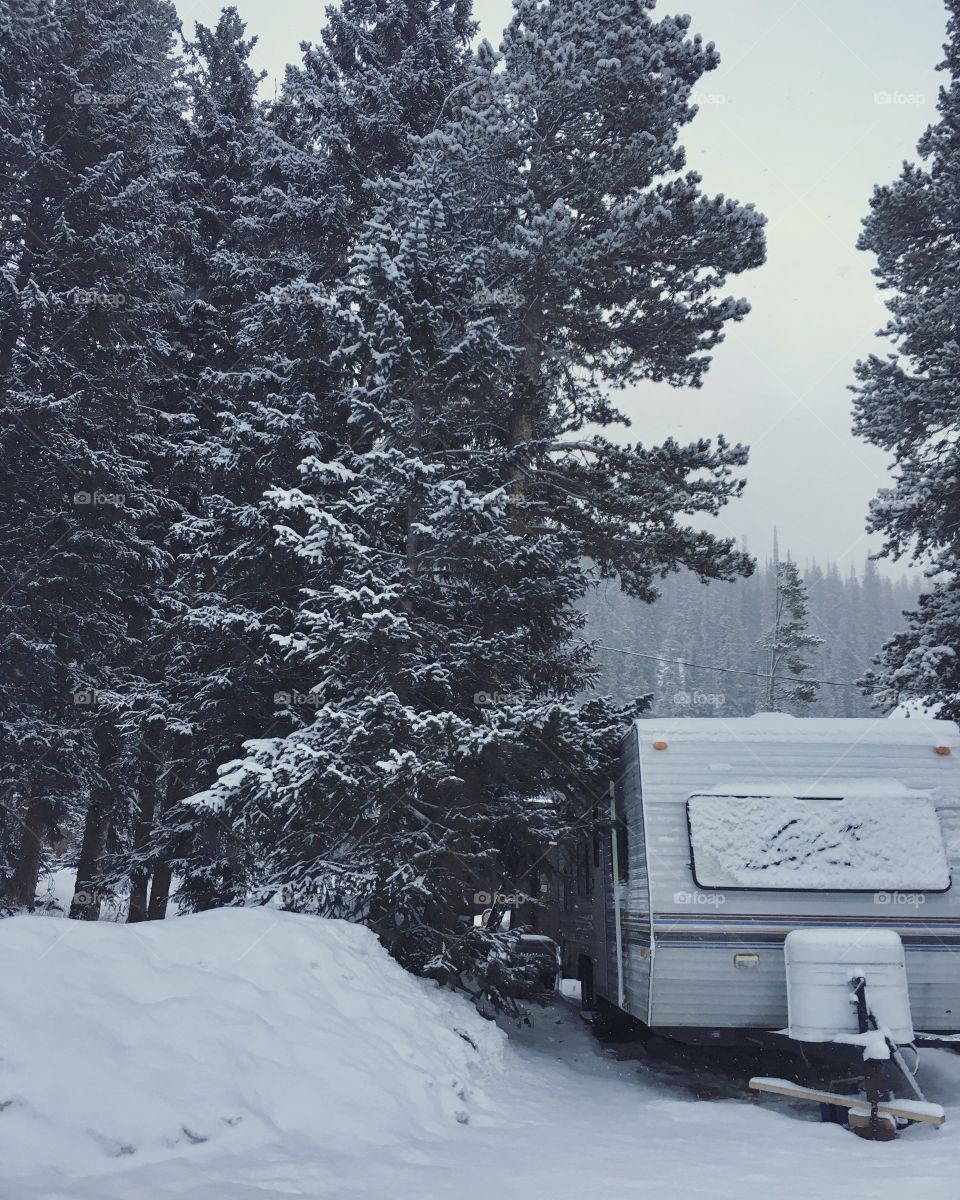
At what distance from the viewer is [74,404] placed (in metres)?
15.3

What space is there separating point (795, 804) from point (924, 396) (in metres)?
9.90

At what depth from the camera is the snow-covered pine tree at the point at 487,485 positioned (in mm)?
10727

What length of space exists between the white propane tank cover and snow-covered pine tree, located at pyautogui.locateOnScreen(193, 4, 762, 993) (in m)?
3.57

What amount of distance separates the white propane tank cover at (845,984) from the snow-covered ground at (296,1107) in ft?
2.67

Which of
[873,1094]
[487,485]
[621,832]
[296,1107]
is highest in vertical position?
[487,485]

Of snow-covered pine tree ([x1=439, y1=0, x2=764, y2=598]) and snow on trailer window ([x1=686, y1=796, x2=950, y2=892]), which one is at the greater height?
snow-covered pine tree ([x1=439, y1=0, x2=764, y2=598])

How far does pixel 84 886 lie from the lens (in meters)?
14.7

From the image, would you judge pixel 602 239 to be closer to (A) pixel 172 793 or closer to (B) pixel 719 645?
(A) pixel 172 793

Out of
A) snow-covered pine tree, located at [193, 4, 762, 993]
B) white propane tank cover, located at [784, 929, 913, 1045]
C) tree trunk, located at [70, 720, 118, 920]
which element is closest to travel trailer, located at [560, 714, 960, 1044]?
white propane tank cover, located at [784, 929, 913, 1045]

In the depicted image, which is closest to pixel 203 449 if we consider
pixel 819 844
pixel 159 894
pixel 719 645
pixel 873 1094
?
pixel 159 894

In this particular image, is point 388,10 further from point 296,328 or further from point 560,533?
point 560,533

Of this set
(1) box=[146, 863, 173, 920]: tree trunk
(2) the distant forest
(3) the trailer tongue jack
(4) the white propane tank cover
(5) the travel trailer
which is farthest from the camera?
(2) the distant forest

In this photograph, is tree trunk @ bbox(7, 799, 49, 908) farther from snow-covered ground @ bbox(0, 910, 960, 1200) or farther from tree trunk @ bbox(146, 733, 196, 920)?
snow-covered ground @ bbox(0, 910, 960, 1200)

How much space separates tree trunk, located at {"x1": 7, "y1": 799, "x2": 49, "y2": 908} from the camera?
55.8 ft
